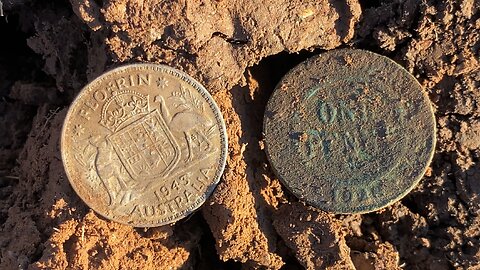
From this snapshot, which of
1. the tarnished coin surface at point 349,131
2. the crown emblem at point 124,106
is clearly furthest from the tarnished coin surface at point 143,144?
the tarnished coin surface at point 349,131

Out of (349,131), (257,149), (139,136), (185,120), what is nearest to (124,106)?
(139,136)

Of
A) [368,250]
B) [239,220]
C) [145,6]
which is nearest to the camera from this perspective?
[145,6]

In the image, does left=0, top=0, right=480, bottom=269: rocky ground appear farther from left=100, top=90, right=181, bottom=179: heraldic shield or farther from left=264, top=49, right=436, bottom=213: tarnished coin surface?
left=100, top=90, right=181, bottom=179: heraldic shield

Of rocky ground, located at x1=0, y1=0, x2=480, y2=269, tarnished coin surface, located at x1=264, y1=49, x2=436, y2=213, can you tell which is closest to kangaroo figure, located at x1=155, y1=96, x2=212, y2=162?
rocky ground, located at x1=0, y1=0, x2=480, y2=269

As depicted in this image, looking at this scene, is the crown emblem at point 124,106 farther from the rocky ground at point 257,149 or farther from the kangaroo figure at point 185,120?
the rocky ground at point 257,149

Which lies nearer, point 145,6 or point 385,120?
point 145,6

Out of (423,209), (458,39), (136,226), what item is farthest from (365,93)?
(136,226)

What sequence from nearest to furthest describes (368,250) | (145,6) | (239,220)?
(145,6) < (239,220) < (368,250)

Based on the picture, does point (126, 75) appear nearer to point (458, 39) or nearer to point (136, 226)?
Answer: point (136, 226)
